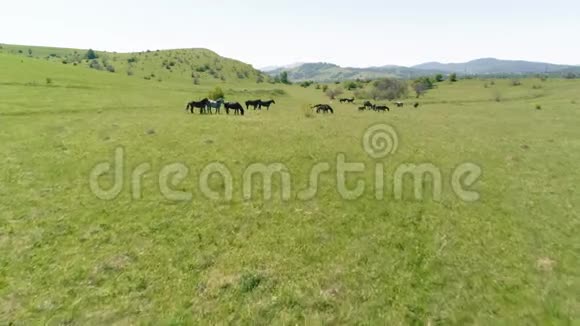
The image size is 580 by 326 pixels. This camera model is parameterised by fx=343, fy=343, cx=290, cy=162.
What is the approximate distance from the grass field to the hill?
10225 cm

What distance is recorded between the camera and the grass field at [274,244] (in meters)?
9.92

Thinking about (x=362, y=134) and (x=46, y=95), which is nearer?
(x=362, y=134)

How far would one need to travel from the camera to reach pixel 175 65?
146125mm

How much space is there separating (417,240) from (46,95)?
49798mm

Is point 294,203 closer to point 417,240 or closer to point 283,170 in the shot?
point 283,170

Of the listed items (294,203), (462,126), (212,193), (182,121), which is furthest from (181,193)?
(462,126)

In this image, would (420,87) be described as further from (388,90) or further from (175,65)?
(175,65)

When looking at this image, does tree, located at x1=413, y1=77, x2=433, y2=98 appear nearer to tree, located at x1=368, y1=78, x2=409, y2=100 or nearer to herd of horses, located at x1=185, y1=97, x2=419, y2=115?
tree, located at x1=368, y1=78, x2=409, y2=100

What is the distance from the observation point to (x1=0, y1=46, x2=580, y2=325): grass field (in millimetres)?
9922

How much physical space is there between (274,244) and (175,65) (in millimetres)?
148344

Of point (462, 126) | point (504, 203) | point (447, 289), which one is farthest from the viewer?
point (462, 126)

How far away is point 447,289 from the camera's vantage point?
11.0 m

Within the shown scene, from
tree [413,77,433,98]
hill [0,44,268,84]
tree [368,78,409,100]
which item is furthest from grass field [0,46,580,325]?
hill [0,44,268,84]

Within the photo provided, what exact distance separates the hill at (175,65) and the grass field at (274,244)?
335 feet
